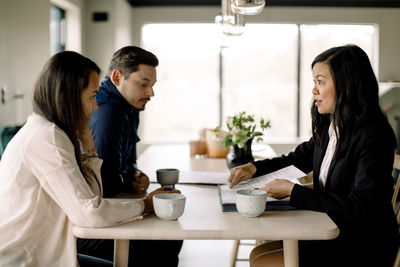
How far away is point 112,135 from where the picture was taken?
1.89 m

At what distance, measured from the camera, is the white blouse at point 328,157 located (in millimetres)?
1679

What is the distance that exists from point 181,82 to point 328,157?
549 cm

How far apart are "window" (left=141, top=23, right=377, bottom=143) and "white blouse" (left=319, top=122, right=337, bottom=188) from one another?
485 centimetres

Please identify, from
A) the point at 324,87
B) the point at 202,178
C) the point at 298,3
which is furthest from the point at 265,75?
the point at 324,87

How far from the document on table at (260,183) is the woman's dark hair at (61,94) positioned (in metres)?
0.52

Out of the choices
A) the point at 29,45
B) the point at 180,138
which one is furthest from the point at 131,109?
the point at 180,138

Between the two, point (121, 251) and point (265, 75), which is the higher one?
point (265, 75)

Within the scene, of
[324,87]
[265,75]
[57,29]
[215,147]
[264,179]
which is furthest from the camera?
[265,75]

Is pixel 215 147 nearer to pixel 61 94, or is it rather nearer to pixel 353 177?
pixel 353 177

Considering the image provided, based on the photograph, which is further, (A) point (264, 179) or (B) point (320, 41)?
(B) point (320, 41)

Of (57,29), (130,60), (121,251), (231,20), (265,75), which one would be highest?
(57,29)

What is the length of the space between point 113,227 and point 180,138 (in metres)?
5.52

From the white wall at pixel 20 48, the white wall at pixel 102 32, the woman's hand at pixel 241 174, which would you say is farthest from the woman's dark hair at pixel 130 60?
the white wall at pixel 102 32

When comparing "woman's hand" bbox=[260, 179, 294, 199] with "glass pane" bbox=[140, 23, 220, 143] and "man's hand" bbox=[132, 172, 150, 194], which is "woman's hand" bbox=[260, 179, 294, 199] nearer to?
"man's hand" bbox=[132, 172, 150, 194]
